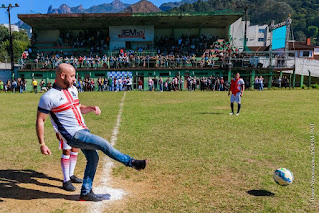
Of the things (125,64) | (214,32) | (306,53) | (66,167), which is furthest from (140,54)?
(306,53)

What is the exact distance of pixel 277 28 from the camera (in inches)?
1426

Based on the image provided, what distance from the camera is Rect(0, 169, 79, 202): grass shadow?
452 cm

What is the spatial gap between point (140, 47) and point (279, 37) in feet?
62.9

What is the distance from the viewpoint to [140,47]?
41750 millimetres

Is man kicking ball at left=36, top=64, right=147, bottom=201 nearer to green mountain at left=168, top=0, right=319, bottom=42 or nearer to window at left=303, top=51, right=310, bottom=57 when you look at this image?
window at left=303, top=51, right=310, bottom=57

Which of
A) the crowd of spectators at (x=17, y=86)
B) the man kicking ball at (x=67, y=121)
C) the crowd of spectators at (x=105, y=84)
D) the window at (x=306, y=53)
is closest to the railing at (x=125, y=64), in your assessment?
the crowd of spectators at (x=105, y=84)

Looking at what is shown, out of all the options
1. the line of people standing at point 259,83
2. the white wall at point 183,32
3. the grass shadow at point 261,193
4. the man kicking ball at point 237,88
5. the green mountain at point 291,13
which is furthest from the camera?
the green mountain at point 291,13

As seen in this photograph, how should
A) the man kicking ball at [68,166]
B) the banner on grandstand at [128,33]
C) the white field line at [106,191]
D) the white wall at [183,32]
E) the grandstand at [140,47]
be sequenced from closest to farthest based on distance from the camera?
the white field line at [106,191]
the man kicking ball at [68,166]
the grandstand at [140,47]
the banner on grandstand at [128,33]
the white wall at [183,32]

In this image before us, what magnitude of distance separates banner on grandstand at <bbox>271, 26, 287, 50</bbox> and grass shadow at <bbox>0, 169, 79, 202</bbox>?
36231 millimetres

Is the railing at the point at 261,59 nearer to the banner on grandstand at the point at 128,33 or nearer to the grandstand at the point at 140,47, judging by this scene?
the grandstand at the point at 140,47

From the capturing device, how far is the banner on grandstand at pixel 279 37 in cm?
3530

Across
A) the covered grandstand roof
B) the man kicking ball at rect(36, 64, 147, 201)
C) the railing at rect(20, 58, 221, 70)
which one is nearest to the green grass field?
the man kicking ball at rect(36, 64, 147, 201)

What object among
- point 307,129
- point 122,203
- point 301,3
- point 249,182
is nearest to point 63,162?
point 122,203

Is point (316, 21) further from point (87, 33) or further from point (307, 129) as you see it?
point (307, 129)
